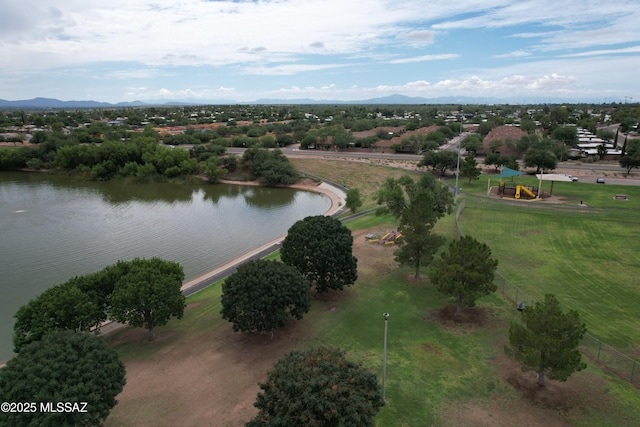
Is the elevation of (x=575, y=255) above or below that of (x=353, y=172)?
below

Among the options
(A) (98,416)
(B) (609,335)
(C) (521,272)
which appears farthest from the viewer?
(C) (521,272)

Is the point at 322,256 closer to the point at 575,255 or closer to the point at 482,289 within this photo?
the point at 482,289

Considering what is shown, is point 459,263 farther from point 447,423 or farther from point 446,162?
point 446,162

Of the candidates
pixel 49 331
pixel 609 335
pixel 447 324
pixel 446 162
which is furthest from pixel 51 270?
pixel 446 162

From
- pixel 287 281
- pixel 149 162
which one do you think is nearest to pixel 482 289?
pixel 287 281

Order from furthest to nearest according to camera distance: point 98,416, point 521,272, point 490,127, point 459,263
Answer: point 490,127, point 521,272, point 459,263, point 98,416
